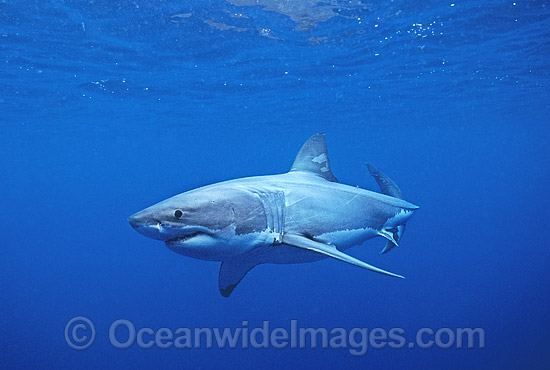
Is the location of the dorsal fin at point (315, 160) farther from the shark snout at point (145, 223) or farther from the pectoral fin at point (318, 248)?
the shark snout at point (145, 223)

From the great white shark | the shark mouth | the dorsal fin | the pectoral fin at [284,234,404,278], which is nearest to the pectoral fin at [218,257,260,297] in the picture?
the great white shark

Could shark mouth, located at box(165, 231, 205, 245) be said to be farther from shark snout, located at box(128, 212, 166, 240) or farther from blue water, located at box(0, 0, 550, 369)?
blue water, located at box(0, 0, 550, 369)

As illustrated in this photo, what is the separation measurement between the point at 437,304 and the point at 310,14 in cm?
1618

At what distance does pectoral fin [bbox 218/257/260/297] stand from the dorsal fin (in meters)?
1.67

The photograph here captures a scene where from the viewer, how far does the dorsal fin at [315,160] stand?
5566 mm

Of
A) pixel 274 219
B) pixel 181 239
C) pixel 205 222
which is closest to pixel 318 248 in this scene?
pixel 274 219

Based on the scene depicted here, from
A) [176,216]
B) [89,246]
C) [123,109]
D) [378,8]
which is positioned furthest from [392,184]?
[89,246]

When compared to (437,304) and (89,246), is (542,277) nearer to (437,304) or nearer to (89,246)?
(437,304)

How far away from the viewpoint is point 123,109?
24.9 m

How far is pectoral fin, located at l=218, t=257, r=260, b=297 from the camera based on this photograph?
4.39 m

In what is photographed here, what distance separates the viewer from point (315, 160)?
5.60 m

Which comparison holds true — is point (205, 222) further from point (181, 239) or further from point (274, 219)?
point (274, 219)

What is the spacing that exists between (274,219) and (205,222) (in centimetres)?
87

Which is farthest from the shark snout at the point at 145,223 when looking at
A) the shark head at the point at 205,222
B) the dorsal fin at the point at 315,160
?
the dorsal fin at the point at 315,160
